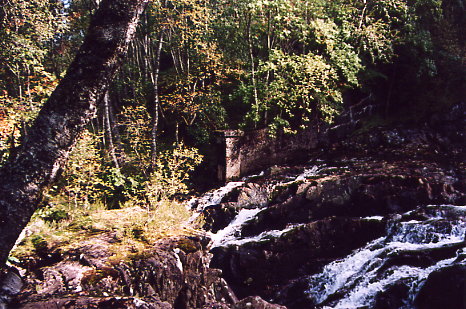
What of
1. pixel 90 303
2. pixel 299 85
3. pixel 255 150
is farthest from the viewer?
pixel 255 150

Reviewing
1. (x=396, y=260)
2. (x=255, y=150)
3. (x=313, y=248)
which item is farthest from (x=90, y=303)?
Result: (x=255, y=150)

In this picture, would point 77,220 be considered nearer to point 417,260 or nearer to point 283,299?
point 283,299

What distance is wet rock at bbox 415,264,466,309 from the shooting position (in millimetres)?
5758

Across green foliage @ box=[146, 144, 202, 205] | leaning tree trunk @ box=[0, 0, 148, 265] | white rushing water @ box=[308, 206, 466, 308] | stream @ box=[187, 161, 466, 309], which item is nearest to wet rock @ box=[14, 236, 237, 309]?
stream @ box=[187, 161, 466, 309]

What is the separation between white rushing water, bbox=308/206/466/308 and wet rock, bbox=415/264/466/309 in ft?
0.70

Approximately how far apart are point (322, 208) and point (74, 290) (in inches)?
314

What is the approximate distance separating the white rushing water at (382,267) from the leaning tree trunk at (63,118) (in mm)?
6792

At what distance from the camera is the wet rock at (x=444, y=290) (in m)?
5.76

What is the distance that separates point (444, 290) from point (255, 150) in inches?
374

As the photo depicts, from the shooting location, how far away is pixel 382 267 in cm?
723

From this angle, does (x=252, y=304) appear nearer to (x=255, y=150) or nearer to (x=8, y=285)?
(x=8, y=285)

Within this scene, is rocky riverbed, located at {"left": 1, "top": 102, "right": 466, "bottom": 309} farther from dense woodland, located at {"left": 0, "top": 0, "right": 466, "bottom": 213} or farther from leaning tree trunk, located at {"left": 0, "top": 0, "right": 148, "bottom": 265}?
dense woodland, located at {"left": 0, "top": 0, "right": 466, "bottom": 213}

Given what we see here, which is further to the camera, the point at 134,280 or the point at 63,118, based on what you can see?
the point at 134,280

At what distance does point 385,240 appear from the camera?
823 centimetres
